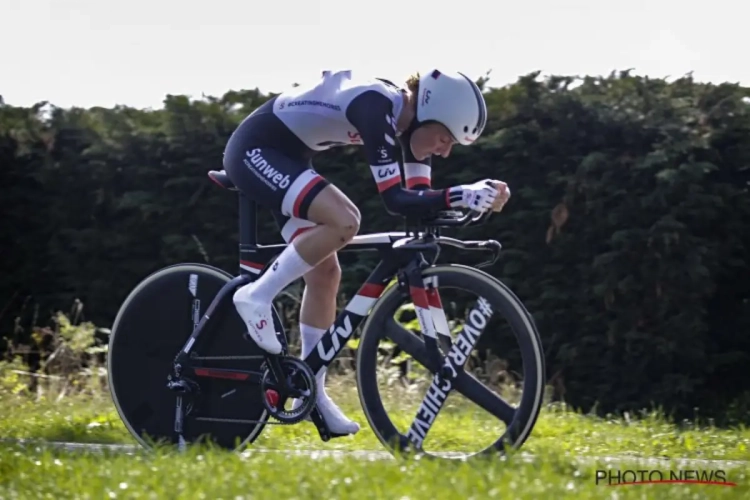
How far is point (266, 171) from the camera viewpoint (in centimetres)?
546

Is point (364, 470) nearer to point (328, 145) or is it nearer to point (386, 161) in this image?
point (386, 161)

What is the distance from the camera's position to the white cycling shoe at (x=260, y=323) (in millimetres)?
5492

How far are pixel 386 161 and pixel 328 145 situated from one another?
582 mm

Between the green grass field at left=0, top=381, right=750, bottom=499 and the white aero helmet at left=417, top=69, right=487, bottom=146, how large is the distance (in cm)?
140

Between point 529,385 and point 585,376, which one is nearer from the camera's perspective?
point 529,385

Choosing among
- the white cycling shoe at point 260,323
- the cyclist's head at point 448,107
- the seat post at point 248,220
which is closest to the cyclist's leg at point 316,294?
the seat post at point 248,220

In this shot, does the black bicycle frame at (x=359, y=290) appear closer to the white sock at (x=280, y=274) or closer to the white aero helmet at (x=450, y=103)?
the white sock at (x=280, y=274)

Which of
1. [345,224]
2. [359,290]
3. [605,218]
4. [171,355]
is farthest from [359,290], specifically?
[605,218]

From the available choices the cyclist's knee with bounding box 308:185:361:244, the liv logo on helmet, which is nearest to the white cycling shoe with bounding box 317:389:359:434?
the cyclist's knee with bounding box 308:185:361:244

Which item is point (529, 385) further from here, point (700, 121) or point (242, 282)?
point (700, 121)

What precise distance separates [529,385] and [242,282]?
1480 mm

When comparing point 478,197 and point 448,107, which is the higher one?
point 448,107

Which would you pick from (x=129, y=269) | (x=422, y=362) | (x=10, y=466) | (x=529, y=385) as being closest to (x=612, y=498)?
(x=529, y=385)

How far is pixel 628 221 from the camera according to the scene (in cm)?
920
